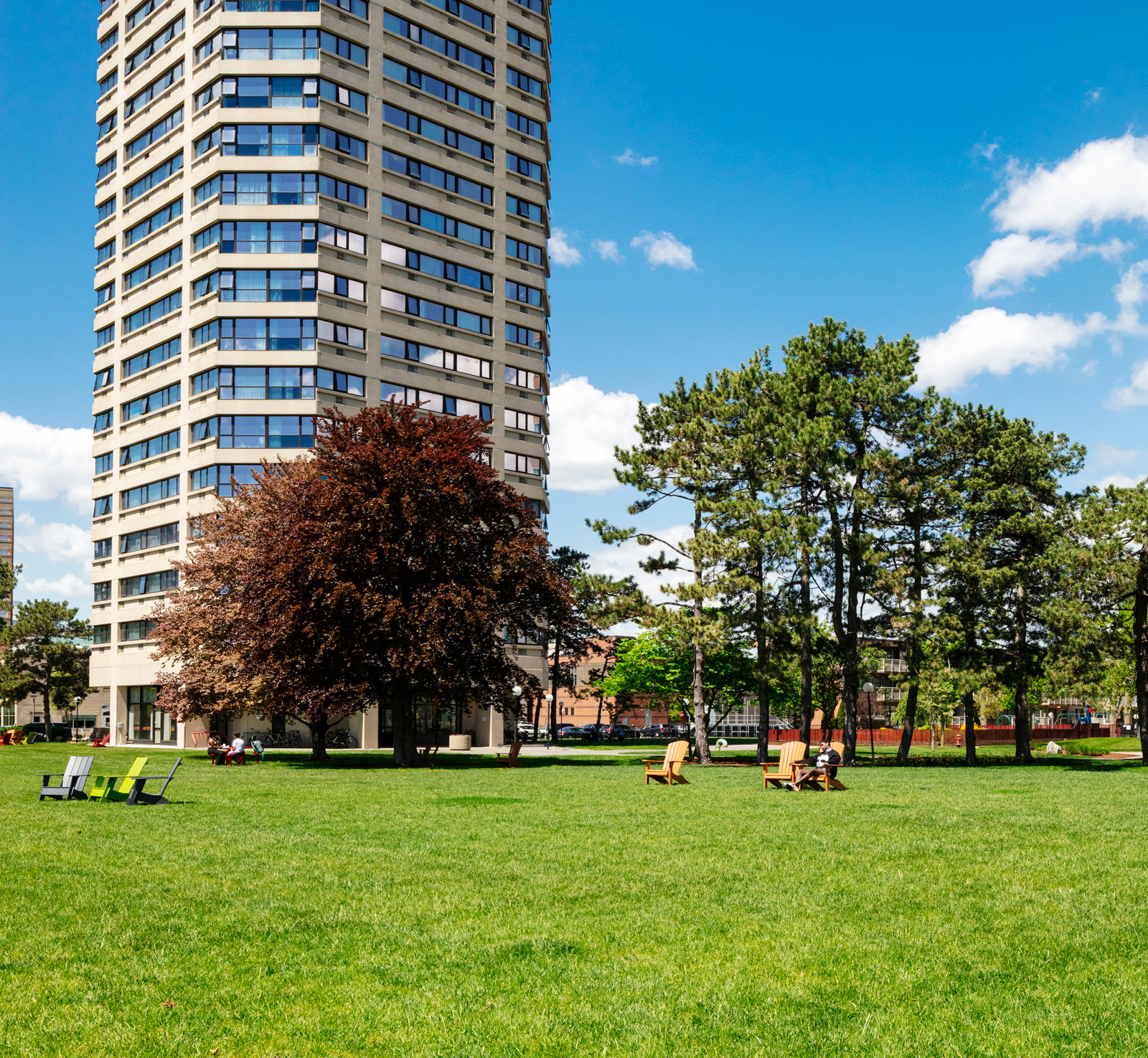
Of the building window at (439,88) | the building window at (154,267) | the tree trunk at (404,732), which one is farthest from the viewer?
the building window at (439,88)

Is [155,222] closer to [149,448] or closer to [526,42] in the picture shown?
[149,448]

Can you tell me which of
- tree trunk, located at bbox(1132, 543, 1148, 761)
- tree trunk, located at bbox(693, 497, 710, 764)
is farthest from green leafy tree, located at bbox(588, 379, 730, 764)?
tree trunk, located at bbox(1132, 543, 1148, 761)

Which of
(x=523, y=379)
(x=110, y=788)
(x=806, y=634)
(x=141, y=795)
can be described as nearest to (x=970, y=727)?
(x=806, y=634)

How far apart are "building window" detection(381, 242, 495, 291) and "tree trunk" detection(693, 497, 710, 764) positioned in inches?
1147

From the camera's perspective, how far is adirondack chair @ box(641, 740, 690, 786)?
25.5 metres

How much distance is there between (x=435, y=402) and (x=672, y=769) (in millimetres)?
42388

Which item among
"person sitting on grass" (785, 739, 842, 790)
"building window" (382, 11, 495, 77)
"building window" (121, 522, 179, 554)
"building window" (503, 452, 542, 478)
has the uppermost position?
"building window" (382, 11, 495, 77)

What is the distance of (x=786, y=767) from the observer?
25.2m

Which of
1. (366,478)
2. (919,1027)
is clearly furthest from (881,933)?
(366,478)

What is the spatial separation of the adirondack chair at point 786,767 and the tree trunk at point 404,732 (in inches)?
646

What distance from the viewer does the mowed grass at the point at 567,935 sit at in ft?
20.8

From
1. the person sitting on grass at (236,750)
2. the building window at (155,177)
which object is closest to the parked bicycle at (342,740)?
the person sitting on grass at (236,750)

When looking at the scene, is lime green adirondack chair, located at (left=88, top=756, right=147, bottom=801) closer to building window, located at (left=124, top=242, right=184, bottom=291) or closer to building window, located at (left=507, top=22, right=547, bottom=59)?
building window, located at (left=124, top=242, right=184, bottom=291)

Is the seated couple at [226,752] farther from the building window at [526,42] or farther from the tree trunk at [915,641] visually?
the building window at [526,42]
